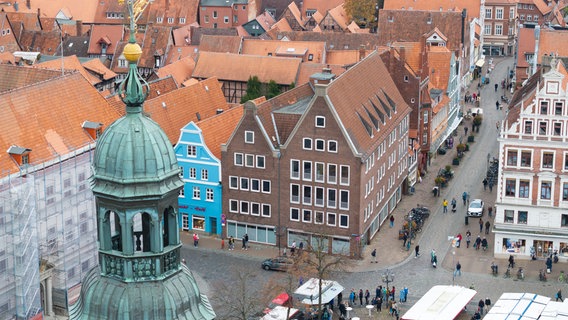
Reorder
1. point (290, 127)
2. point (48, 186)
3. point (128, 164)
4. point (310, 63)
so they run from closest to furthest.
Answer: point (128, 164), point (48, 186), point (290, 127), point (310, 63)

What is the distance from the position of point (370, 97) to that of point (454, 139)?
30.7 metres

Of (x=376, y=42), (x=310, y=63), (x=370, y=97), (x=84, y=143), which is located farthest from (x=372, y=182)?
(x=376, y=42)

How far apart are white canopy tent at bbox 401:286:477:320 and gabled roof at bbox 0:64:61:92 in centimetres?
3339

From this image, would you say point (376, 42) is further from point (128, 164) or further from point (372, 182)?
point (128, 164)

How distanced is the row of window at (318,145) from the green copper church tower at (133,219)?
2109 inches

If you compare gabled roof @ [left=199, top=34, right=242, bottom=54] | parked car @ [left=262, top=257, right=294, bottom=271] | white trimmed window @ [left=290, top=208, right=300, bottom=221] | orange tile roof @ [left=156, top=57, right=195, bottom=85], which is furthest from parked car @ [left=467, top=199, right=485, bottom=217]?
gabled roof @ [left=199, top=34, right=242, bottom=54]

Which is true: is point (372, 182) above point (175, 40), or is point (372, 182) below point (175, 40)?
below

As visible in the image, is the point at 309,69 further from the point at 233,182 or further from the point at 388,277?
the point at 388,277

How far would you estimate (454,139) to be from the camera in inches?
4587

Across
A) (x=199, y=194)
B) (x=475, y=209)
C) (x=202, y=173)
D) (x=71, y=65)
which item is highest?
(x=71, y=65)

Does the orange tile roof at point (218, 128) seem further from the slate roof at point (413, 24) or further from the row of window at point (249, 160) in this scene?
the slate roof at point (413, 24)

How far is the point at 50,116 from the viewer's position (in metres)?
73.6

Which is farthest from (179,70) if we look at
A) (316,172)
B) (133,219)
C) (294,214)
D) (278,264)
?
(133,219)

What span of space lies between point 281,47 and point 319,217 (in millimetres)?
43696
